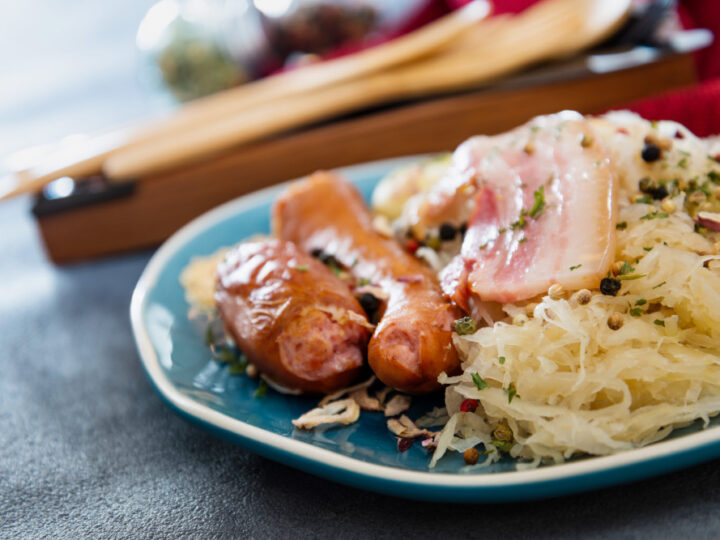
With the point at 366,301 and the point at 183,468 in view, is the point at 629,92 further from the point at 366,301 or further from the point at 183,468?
the point at 183,468

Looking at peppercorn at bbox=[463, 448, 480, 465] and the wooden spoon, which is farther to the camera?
the wooden spoon

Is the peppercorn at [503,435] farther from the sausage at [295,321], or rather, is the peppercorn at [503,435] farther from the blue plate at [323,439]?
the sausage at [295,321]

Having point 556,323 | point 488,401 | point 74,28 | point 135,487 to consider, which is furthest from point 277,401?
point 74,28

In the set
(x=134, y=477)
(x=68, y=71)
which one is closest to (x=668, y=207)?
(x=134, y=477)

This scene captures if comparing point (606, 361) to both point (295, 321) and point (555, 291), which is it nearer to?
point (555, 291)

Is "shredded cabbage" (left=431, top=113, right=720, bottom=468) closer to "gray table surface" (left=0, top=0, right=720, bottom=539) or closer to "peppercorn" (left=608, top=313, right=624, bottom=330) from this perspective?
"peppercorn" (left=608, top=313, right=624, bottom=330)

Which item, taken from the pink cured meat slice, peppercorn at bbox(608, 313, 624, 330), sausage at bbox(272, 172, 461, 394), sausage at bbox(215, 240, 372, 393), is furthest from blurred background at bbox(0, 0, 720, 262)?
peppercorn at bbox(608, 313, 624, 330)
